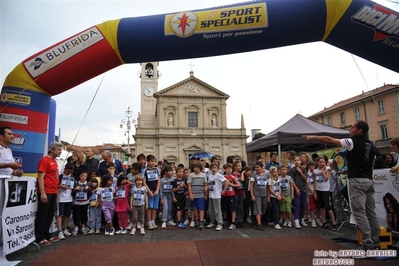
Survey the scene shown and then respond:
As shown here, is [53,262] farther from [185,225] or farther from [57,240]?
[185,225]

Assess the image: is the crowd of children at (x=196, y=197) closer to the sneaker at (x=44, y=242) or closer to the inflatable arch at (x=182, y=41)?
the sneaker at (x=44, y=242)

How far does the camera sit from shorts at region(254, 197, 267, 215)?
5.73m

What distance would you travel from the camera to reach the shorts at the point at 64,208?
5105 millimetres

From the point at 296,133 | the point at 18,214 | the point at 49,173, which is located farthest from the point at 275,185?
the point at 18,214

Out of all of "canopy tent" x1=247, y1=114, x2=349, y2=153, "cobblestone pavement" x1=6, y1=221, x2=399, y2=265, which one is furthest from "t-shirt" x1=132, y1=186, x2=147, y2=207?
"canopy tent" x1=247, y1=114, x2=349, y2=153

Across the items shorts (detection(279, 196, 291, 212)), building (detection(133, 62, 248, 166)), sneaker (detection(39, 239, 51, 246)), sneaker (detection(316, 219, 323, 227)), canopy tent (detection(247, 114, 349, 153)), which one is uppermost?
building (detection(133, 62, 248, 166))

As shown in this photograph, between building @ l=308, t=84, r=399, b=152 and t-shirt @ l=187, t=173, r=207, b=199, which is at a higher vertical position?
building @ l=308, t=84, r=399, b=152

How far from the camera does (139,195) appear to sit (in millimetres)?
5609

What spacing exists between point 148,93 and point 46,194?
135 feet

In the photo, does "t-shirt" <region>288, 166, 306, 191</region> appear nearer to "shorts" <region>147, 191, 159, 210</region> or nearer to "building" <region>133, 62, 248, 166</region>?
"shorts" <region>147, 191, 159, 210</region>

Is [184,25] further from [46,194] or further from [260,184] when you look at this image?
[46,194]

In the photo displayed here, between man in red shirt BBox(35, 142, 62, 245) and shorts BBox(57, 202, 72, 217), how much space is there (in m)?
0.44

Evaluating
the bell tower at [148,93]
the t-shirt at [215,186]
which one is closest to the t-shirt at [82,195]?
the t-shirt at [215,186]

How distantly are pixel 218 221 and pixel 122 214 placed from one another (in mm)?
2043
